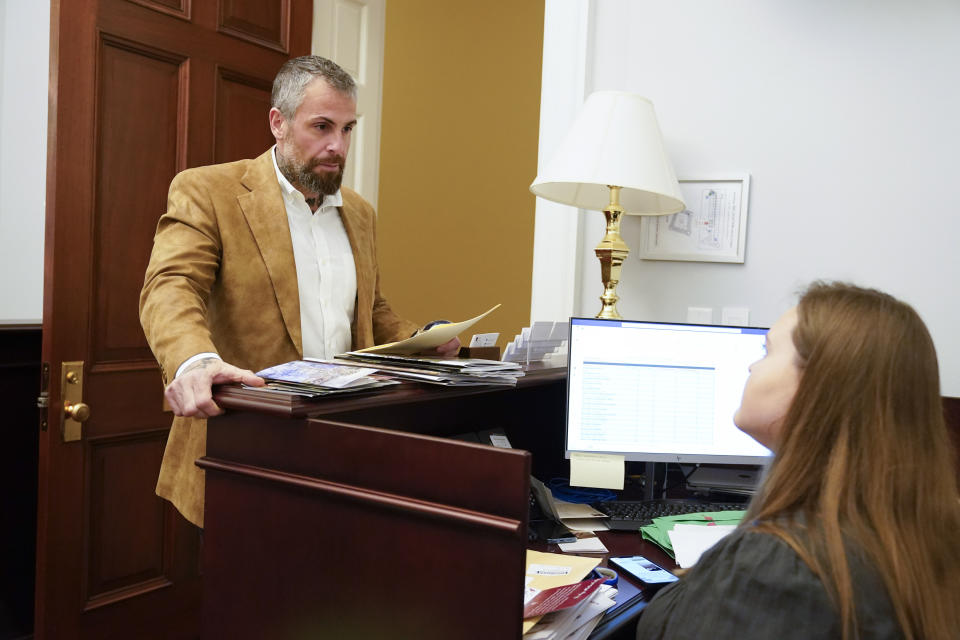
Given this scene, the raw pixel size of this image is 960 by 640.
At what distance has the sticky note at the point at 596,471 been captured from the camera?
1.68 m

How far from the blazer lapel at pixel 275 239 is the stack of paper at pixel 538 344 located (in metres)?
0.49

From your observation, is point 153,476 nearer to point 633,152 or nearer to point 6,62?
point 633,152

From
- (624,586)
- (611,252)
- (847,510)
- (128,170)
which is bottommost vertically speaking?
(624,586)

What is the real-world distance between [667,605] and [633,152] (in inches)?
54.6

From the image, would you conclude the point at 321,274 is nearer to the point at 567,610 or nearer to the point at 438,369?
the point at 438,369

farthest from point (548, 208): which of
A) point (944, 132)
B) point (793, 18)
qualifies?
point (944, 132)

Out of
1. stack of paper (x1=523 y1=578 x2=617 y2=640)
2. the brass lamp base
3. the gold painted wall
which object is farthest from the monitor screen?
the gold painted wall

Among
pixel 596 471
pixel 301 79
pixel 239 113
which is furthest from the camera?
pixel 239 113

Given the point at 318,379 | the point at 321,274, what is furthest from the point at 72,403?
the point at 318,379

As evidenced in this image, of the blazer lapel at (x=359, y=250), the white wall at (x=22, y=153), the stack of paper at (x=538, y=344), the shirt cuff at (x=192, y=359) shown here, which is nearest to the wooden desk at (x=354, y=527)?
the shirt cuff at (x=192, y=359)

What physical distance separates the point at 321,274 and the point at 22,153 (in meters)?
2.08

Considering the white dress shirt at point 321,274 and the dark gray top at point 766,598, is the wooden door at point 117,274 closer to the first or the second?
the white dress shirt at point 321,274

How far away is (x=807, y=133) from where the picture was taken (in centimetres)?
225

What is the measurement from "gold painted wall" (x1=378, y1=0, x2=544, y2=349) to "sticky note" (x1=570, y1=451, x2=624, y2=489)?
2.47 m
